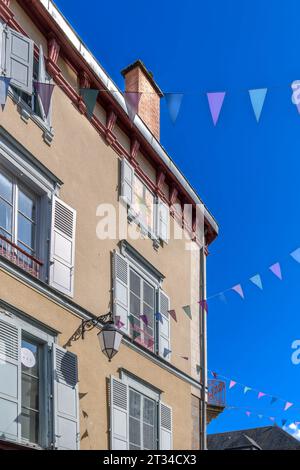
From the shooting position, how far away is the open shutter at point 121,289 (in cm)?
1215

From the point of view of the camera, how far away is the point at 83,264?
37.7ft

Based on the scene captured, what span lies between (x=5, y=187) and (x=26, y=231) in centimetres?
71

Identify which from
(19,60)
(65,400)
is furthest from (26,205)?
(65,400)

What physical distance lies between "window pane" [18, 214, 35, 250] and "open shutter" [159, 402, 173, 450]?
3.99 metres

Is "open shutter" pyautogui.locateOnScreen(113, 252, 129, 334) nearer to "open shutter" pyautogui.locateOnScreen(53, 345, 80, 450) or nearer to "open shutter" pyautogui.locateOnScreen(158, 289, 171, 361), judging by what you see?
"open shutter" pyautogui.locateOnScreen(158, 289, 171, 361)

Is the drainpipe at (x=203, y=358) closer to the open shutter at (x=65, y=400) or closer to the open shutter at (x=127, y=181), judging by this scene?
the open shutter at (x=127, y=181)

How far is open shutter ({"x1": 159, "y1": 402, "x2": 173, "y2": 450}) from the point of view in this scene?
12.7m

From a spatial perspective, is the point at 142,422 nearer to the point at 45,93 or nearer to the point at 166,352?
the point at 166,352

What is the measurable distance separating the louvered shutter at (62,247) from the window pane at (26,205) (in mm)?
291

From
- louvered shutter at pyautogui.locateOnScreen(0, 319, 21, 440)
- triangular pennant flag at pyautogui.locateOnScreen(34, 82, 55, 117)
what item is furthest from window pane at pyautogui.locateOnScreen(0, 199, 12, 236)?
triangular pennant flag at pyautogui.locateOnScreen(34, 82, 55, 117)

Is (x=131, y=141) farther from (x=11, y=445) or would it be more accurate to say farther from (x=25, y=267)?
(x=11, y=445)

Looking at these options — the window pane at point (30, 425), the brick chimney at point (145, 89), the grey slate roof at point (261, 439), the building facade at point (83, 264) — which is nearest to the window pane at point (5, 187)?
the building facade at point (83, 264)

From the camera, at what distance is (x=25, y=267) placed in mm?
10180
